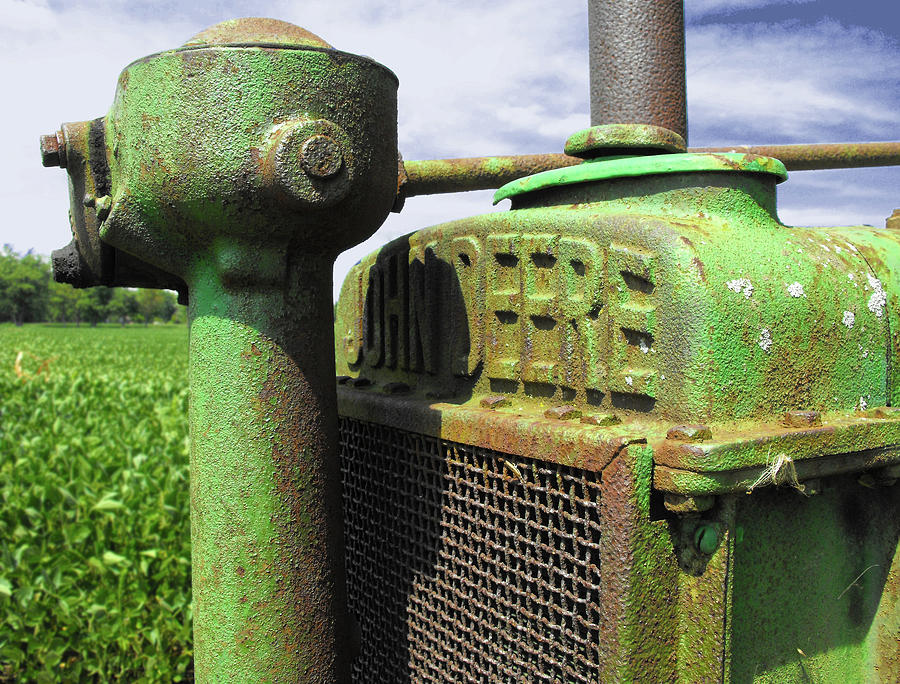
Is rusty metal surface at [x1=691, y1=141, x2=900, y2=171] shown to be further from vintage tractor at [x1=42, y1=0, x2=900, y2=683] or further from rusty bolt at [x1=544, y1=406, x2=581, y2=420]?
rusty bolt at [x1=544, y1=406, x2=581, y2=420]

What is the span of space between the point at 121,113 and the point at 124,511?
2.69 m

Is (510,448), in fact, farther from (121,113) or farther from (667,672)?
(121,113)

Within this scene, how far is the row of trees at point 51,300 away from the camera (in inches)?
2746

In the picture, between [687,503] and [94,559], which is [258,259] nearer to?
[687,503]

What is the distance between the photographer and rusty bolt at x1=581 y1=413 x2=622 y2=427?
111 centimetres

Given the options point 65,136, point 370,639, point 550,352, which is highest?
point 65,136

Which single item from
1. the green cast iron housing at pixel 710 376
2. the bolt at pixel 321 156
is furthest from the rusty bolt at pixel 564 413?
the bolt at pixel 321 156

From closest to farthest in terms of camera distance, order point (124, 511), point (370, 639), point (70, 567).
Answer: point (370, 639) < point (70, 567) < point (124, 511)

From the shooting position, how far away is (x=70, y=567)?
308 centimetres

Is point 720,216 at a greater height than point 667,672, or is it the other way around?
point 720,216

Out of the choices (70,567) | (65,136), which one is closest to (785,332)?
(65,136)

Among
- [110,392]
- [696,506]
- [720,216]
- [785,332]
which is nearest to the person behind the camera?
[696,506]

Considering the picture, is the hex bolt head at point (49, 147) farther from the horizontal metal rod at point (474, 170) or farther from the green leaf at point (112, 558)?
the green leaf at point (112, 558)

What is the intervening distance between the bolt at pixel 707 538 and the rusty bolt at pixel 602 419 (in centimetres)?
19
